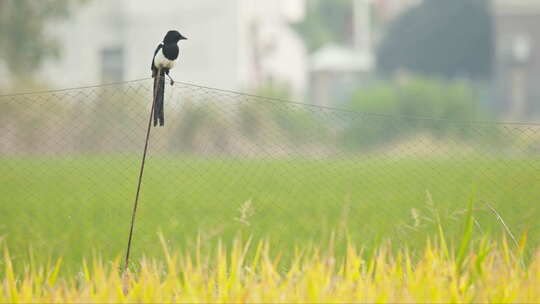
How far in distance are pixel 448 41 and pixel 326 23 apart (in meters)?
14.5

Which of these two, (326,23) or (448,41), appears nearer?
(448,41)

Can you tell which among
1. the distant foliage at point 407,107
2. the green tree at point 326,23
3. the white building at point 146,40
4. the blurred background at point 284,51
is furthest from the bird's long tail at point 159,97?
the green tree at point 326,23

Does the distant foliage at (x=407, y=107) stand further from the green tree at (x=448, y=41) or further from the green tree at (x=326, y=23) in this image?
the green tree at (x=326, y=23)

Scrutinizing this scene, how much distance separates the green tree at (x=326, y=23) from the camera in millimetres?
44756

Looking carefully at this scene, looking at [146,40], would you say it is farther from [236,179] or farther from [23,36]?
[236,179]

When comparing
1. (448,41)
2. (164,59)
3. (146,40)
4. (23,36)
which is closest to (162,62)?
(164,59)

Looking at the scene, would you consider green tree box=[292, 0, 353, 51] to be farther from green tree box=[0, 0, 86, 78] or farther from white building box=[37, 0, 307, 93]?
green tree box=[0, 0, 86, 78]

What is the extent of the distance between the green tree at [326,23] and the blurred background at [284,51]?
172 mm

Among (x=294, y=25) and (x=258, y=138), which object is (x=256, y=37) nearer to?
(x=294, y=25)

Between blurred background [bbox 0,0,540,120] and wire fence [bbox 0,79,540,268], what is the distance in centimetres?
159

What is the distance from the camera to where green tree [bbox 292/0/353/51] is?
1762 inches

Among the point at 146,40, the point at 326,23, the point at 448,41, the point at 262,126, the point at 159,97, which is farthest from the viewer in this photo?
the point at 326,23

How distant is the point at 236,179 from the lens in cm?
1574

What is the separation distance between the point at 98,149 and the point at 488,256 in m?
17.2
